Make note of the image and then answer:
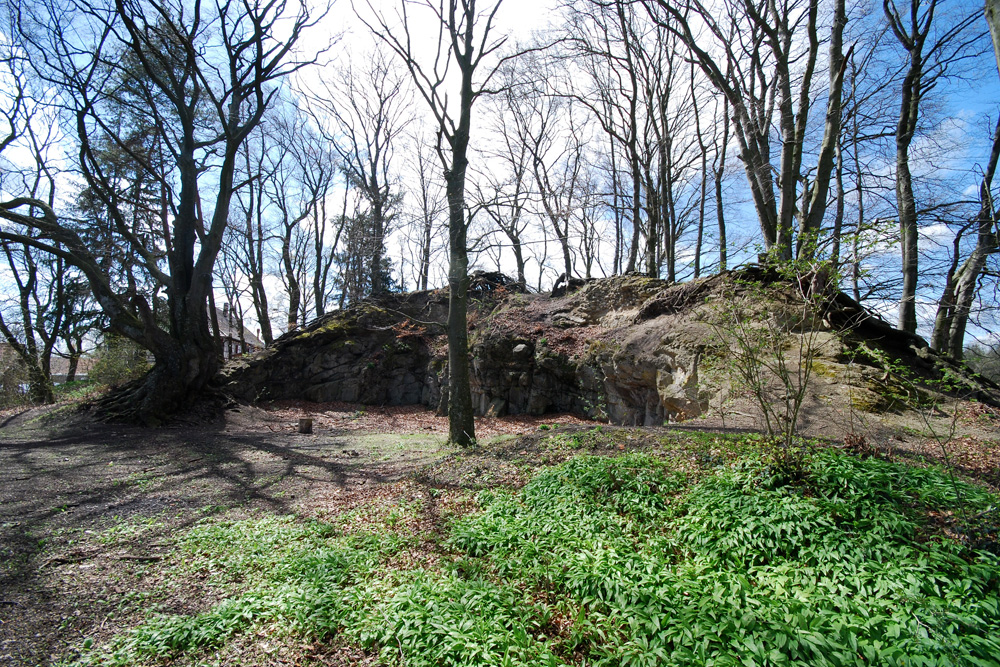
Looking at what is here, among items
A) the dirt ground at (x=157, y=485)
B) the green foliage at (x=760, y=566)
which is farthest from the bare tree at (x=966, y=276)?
the green foliage at (x=760, y=566)

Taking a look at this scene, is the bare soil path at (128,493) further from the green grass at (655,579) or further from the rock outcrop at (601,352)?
the rock outcrop at (601,352)

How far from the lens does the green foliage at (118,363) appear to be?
548 inches

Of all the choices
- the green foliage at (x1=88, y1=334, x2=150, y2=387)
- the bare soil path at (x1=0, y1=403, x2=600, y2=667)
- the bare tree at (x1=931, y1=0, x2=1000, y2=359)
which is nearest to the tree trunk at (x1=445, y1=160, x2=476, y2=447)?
the bare soil path at (x1=0, y1=403, x2=600, y2=667)

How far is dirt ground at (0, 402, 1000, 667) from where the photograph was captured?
3359 millimetres

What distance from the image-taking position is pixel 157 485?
254 inches

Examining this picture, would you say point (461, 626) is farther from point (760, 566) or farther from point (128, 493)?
point (128, 493)

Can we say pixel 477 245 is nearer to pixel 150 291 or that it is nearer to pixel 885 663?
pixel 885 663

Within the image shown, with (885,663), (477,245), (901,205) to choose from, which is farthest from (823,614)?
(901,205)

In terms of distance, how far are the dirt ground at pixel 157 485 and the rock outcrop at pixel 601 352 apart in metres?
1.28

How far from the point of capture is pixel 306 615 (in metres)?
3.16

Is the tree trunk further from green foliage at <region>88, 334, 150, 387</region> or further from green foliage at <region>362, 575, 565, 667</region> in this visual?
green foliage at <region>88, 334, 150, 387</region>

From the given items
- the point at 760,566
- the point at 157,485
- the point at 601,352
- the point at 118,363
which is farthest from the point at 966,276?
the point at 118,363

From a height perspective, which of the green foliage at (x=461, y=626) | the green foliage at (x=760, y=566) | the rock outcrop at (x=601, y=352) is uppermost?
the rock outcrop at (x=601, y=352)

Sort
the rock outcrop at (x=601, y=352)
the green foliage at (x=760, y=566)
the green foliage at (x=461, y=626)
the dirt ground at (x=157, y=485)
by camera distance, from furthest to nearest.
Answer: the rock outcrop at (x=601, y=352), the dirt ground at (x=157, y=485), the green foliage at (x=461, y=626), the green foliage at (x=760, y=566)
